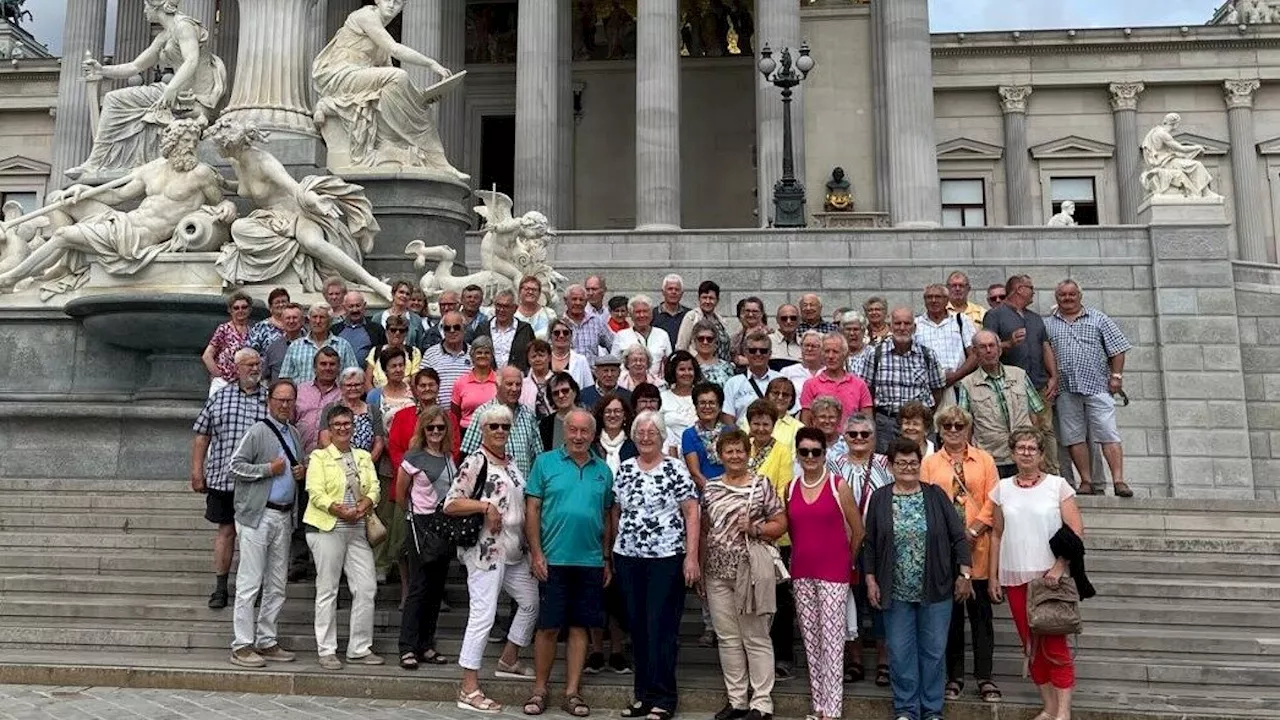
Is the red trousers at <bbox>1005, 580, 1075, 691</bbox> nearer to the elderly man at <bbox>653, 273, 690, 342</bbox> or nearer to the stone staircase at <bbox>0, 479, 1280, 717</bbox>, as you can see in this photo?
the stone staircase at <bbox>0, 479, 1280, 717</bbox>

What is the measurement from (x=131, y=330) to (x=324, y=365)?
4.31 meters

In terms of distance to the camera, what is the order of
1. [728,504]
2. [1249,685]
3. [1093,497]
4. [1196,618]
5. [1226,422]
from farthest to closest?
[1226,422]
[1093,497]
[1196,618]
[1249,685]
[728,504]

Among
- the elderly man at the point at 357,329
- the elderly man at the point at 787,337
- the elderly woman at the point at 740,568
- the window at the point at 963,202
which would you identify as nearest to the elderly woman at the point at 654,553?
the elderly woman at the point at 740,568

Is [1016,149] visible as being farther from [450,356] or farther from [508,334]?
[450,356]

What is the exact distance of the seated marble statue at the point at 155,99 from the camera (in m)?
14.2

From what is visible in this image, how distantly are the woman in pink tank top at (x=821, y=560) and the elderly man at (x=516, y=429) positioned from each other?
1933mm

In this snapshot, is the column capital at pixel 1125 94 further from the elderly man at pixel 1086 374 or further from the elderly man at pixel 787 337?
the elderly man at pixel 787 337

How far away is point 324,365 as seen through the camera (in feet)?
27.6

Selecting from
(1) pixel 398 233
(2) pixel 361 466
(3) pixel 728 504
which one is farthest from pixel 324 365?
(1) pixel 398 233

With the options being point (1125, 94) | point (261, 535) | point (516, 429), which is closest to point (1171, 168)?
point (516, 429)

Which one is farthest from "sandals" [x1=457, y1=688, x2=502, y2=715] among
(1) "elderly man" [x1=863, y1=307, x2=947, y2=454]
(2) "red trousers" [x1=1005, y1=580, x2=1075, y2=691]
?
(1) "elderly man" [x1=863, y1=307, x2=947, y2=454]

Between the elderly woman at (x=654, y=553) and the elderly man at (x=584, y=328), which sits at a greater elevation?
the elderly man at (x=584, y=328)

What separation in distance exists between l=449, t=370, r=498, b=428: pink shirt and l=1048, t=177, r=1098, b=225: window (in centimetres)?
4135

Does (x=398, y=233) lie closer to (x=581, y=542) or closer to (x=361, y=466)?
(x=361, y=466)
